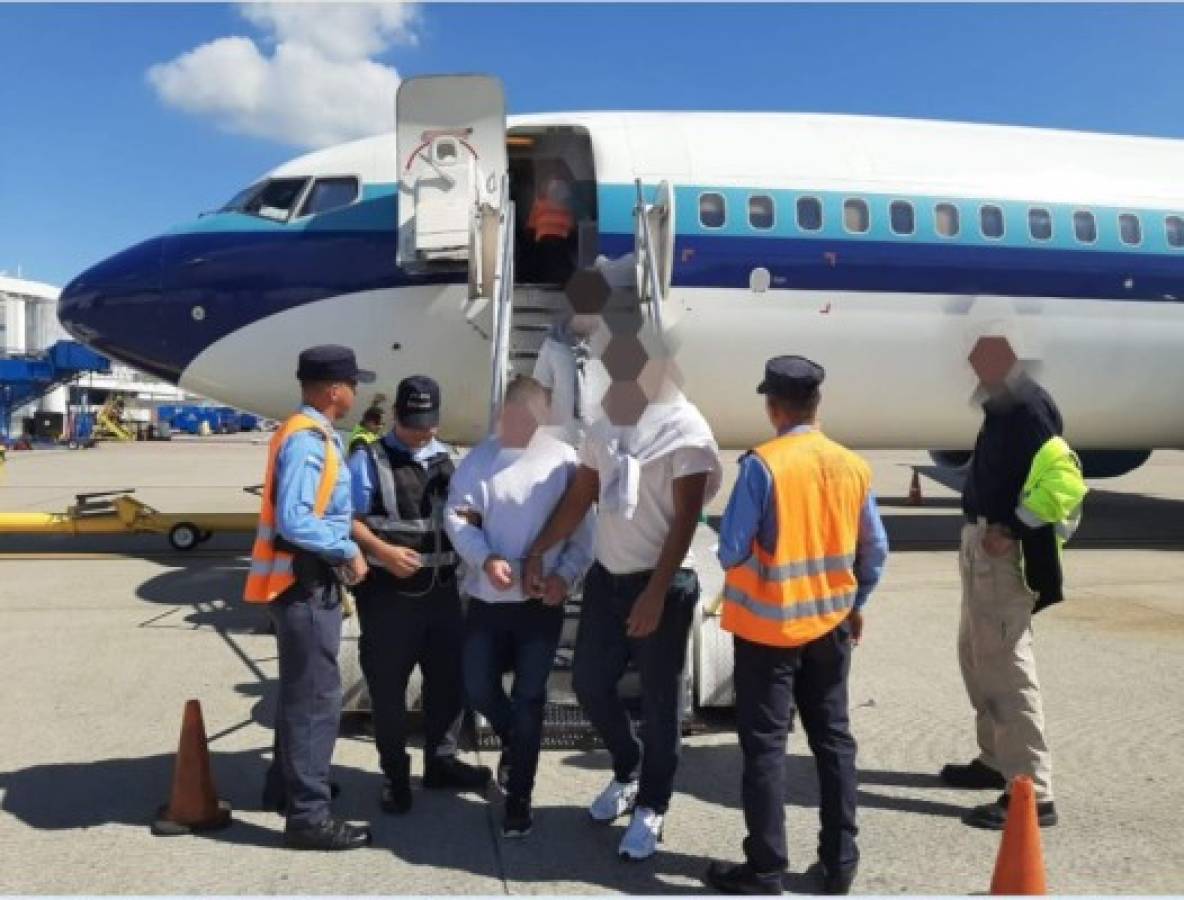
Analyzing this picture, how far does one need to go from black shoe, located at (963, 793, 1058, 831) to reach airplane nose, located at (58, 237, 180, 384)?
24.8 feet

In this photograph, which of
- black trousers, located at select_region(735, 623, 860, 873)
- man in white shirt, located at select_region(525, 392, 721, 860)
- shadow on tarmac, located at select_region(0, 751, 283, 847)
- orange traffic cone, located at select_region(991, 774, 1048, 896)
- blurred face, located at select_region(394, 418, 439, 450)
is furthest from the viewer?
blurred face, located at select_region(394, 418, 439, 450)

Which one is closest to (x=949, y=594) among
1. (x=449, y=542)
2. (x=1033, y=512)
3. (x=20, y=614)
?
(x=1033, y=512)

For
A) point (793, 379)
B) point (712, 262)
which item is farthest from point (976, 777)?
point (712, 262)

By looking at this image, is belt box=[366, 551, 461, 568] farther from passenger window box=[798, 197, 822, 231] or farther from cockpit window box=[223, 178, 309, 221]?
passenger window box=[798, 197, 822, 231]

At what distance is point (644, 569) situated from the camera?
373cm

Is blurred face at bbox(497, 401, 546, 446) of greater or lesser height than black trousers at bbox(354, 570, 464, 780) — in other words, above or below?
above

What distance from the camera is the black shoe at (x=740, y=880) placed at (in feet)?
11.2

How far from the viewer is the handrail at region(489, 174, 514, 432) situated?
616 cm

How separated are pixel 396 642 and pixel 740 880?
163 centimetres

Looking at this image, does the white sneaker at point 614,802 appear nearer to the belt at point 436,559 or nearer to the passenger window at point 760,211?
the belt at point 436,559

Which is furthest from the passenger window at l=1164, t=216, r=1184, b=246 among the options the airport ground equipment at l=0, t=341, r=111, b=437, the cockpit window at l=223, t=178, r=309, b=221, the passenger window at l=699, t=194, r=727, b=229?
the airport ground equipment at l=0, t=341, r=111, b=437

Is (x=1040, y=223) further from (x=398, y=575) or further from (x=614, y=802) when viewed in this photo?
(x=398, y=575)

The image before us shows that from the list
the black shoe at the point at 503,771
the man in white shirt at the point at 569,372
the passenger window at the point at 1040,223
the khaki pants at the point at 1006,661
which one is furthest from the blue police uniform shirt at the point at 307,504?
the passenger window at the point at 1040,223

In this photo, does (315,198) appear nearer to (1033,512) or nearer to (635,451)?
(635,451)
